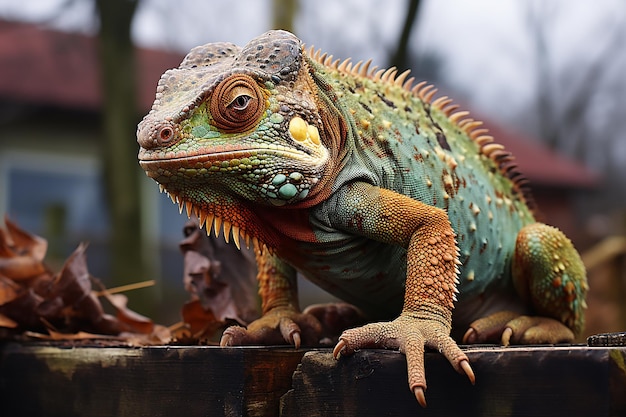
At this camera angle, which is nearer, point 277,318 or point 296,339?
point 296,339

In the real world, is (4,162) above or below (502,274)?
above

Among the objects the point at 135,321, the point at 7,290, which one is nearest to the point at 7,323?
the point at 7,290

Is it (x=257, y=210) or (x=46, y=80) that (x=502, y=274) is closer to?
(x=257, y=210)

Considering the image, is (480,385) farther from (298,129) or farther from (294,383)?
(298,129)

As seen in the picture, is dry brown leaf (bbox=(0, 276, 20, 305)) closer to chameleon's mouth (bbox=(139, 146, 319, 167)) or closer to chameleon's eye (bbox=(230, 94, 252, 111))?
chameleon's mouth (bbox=(139, 146, 319, 167))

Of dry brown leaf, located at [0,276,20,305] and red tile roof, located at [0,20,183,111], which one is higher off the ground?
red tile roof, located at [0,20,183,111]

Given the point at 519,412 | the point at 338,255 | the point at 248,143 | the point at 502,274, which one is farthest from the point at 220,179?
the point at 502,274

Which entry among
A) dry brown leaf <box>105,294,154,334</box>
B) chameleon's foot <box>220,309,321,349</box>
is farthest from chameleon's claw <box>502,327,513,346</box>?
dry brown leaf <box>105,294,154,334</box>
